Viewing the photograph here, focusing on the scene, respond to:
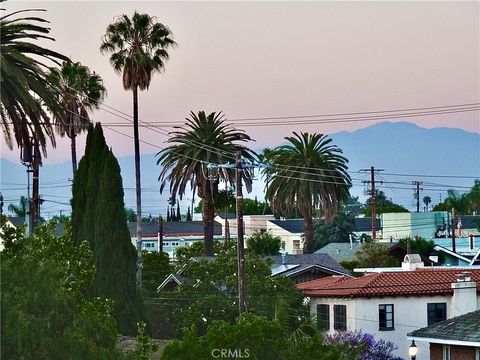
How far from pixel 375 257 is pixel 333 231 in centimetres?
5783

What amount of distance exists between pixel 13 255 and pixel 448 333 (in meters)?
22.5

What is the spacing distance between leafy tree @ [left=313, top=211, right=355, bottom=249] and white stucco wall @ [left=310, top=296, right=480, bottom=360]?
88002 millimetres

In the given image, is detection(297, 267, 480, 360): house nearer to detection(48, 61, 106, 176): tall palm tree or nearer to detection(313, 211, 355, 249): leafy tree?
detection(48, 61, 106, 176): tall palm tree

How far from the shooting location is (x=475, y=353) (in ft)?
140

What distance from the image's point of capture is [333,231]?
14625 centimetres

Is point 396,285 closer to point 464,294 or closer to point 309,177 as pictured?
point 464,294

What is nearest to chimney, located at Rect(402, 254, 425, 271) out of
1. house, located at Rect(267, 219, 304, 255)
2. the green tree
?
the green tree

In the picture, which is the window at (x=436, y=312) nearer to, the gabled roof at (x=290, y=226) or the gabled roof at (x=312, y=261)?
the gabled roof at (x=312, y=261)

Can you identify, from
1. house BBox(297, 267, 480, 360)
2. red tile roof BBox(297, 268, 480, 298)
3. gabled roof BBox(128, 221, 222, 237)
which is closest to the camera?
house BBox(297, 267, 480, 360)

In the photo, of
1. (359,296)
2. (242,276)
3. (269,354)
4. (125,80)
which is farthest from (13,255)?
(125,80)

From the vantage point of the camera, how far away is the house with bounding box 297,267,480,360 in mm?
55156

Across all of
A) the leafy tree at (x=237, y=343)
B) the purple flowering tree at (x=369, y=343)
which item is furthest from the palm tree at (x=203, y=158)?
the leafy tree at (x=237, y=343)

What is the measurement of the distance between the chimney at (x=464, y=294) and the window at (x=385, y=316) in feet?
9.37
